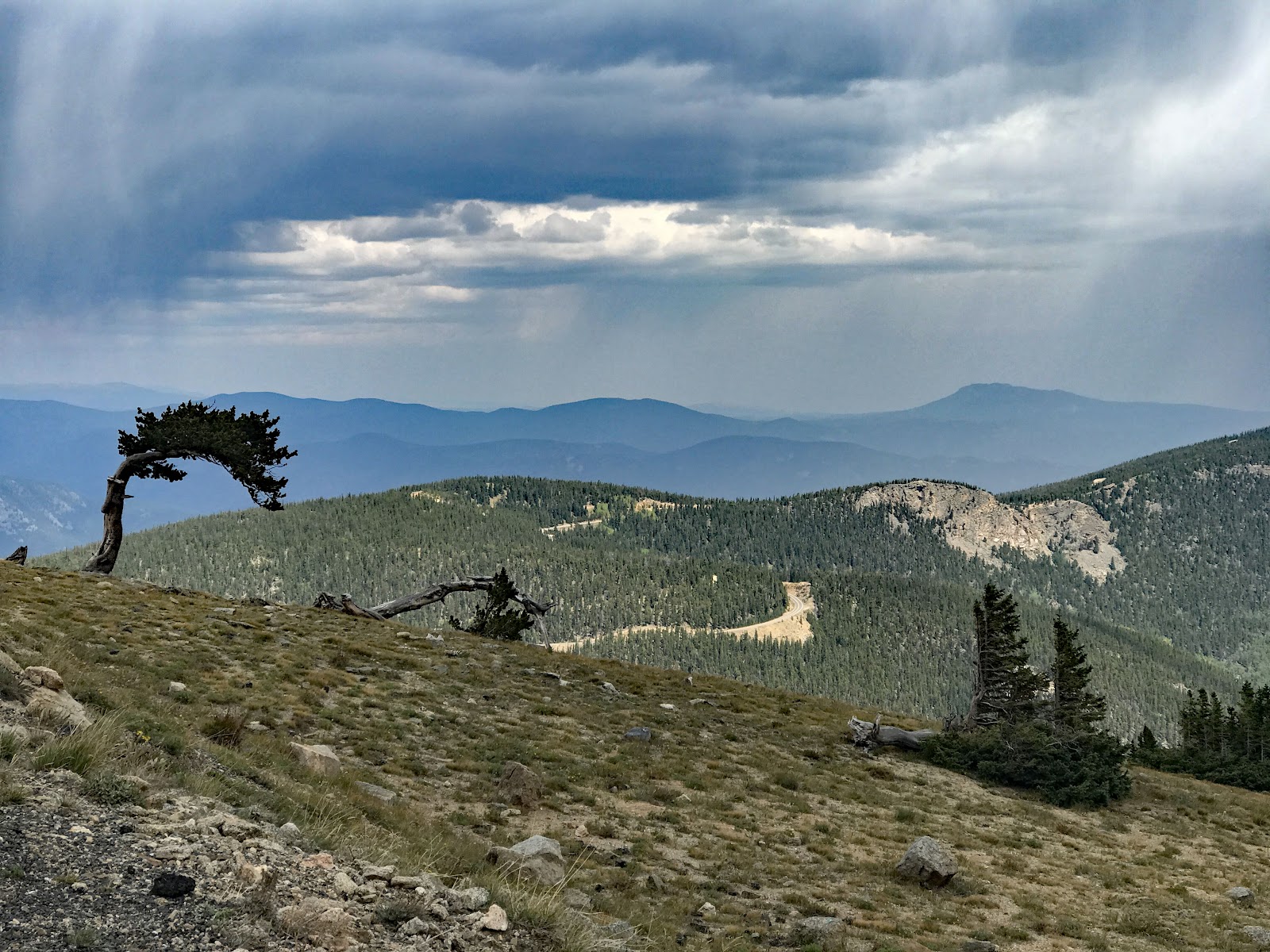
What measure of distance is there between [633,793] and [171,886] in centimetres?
1436

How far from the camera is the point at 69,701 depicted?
1276 cm

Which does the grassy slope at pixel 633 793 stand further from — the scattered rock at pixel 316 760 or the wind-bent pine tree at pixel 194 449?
the wind-bent pine tree at pixel 194 449

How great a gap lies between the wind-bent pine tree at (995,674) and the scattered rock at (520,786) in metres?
22.7

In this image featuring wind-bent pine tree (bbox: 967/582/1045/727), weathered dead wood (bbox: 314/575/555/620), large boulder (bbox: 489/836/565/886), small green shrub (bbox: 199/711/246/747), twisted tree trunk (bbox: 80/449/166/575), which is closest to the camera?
large boulder (bbox: 489/836/565/886)

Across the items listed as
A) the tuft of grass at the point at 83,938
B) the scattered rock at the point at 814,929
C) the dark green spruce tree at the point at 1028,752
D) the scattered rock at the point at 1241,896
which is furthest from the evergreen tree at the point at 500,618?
the tuft of grass at the point at 83,938

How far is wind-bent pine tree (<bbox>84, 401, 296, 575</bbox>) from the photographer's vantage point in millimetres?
39594

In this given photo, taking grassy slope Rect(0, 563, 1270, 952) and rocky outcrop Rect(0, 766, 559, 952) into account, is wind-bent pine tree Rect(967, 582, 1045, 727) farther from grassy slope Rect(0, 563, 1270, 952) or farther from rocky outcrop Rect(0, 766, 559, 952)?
rocky outcrop Rect(0, 766, 559, 952)

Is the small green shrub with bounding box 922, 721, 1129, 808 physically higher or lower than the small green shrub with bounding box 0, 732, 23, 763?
lower

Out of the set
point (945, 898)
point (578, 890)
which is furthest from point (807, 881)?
point (578, 890)

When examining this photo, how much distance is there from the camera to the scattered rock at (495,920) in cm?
971

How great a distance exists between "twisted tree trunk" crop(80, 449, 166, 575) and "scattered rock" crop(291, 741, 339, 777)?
2829 centimetres

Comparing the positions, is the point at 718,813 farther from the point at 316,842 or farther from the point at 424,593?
the point at 424,593

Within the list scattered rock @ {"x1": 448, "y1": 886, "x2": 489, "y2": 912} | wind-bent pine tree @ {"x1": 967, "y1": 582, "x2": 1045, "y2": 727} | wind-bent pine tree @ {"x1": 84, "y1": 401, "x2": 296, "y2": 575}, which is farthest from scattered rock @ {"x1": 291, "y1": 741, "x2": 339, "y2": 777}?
wind-bent pine tree @ {"x1": 967, "y1": 582, "x2": 1045, "y2": 727}

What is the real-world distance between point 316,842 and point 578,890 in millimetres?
5215
